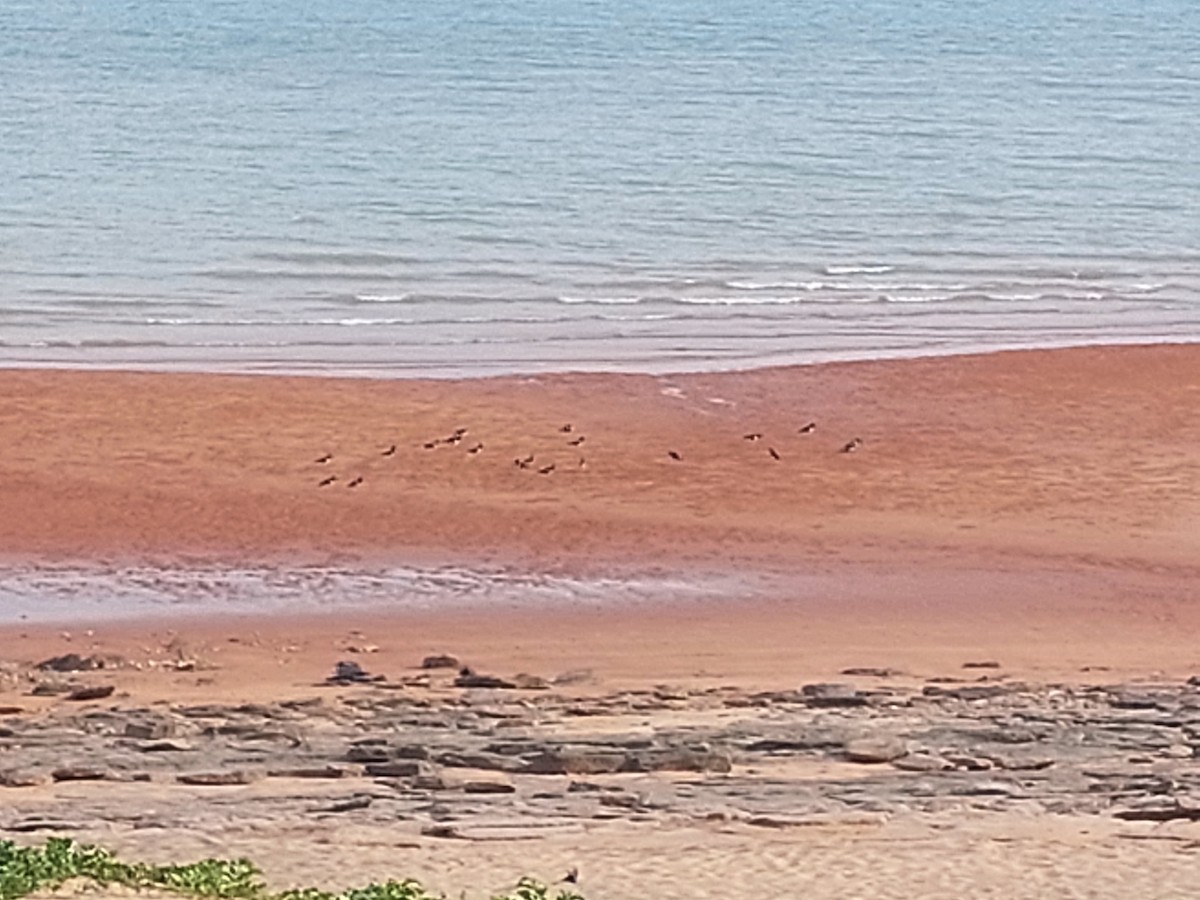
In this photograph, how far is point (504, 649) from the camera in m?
14.4

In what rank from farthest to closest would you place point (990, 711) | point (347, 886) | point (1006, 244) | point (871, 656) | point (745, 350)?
point (1006, 244) < point (745, 350) < point (871, 656) < point (990, 711) < point (347, 886)

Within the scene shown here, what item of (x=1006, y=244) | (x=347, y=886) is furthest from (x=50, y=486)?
(x=1006, y=244)

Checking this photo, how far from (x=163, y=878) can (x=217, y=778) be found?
2.31m

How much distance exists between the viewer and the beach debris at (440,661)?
45.3 ft

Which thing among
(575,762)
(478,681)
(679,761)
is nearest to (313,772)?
(575,762)

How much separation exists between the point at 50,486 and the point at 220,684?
16.8 feet

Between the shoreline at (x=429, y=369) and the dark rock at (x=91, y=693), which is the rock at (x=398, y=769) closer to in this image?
the dark rock at (x=91, y=693)

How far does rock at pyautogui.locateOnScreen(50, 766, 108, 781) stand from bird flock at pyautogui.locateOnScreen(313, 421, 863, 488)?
6987mm

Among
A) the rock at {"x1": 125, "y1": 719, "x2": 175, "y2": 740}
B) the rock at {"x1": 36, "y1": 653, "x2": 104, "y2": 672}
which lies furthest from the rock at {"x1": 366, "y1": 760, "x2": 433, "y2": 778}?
the rock at {"x1": 36, "y1": 653, "x2": 104, "y2": 672}

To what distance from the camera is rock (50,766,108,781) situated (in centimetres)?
1112

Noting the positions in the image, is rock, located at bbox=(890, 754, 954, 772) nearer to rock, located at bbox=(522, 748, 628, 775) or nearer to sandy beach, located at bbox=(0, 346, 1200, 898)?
sandy beach, located at bbox=(0, 346, 1200, 898)

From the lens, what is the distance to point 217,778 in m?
11.1

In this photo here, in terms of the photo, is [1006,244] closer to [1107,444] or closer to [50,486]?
[1107,444]

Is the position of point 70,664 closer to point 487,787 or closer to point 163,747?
point 163,747
